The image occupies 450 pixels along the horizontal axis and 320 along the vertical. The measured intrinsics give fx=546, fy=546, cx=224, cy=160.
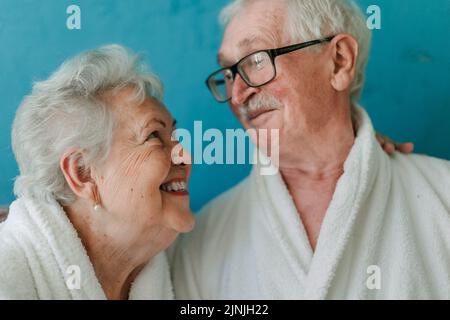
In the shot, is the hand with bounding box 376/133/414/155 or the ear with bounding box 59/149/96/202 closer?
the ear with bounding box 59/149/96/202

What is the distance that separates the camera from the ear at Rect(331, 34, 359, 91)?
1.25 meters

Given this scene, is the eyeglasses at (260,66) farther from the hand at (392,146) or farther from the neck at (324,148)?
the hand at (392,146)

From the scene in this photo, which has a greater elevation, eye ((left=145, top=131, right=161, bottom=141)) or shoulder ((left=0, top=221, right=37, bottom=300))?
eye ((left=145, top=131, right=161, bottom=141))

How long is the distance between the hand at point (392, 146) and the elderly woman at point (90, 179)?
0.51m

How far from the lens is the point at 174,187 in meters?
1.19

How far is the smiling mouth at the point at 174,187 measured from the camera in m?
1.17

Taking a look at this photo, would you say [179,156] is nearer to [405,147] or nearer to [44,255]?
[44,255]

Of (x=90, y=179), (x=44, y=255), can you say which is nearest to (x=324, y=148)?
(x=90, y=179)

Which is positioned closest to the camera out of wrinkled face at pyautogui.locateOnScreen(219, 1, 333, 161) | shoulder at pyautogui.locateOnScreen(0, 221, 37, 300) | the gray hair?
shoulder at pyautogui.locateOnScreen(0, 221, 37, 300)

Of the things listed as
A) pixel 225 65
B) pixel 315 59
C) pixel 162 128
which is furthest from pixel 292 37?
pixel 162 128

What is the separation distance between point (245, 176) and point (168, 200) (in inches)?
16.5

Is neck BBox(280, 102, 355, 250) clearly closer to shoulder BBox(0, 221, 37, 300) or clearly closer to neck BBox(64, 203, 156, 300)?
neck BBox(64, 203, 156, 300)

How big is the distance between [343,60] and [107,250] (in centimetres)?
68

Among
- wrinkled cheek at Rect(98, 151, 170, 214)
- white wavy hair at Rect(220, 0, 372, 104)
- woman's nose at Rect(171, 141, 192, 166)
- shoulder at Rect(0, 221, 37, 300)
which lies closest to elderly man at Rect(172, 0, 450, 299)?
white wavy hair at Rect(220, 0, 372, 104)
